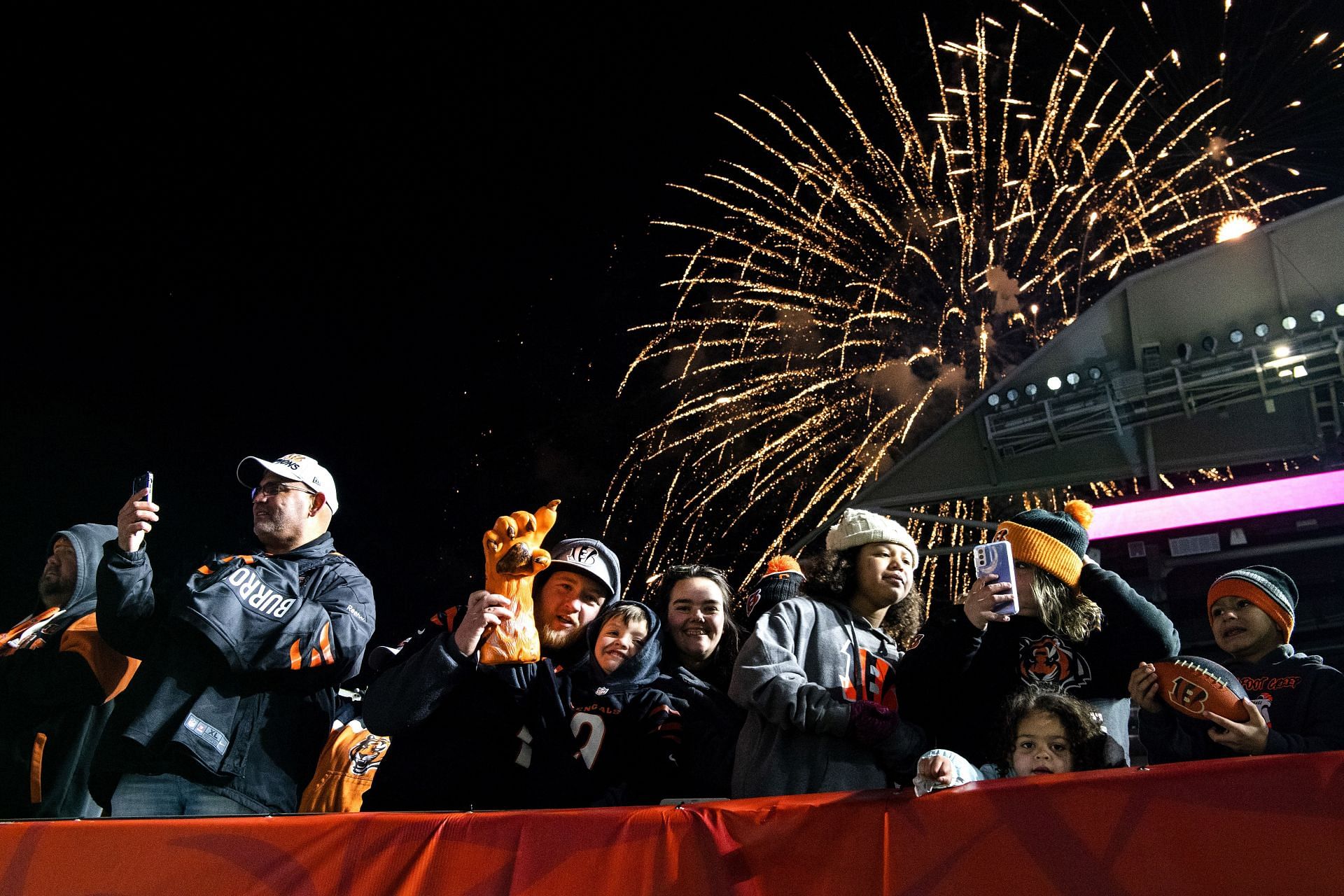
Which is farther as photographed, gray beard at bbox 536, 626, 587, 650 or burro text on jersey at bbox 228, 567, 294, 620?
gray beard at bbox 536, 626, 587, 650

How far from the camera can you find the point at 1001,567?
303 centimetres

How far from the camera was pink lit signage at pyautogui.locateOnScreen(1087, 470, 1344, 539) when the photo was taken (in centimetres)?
902

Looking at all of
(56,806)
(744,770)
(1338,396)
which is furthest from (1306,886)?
(1338,396)

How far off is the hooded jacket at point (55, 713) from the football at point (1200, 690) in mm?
3949

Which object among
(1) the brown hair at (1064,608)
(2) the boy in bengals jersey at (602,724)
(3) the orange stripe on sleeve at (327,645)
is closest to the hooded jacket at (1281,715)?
(1) the brown hair at (1064,608)

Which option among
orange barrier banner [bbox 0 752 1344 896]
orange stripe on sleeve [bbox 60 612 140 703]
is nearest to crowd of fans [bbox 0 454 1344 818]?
orange stripe on sleeve [bbox 60 612 140 703]

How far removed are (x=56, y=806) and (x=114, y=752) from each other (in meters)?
0.99

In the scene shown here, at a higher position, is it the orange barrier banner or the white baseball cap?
the white baseball cap

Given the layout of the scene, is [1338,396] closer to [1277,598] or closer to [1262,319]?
[1262,319]

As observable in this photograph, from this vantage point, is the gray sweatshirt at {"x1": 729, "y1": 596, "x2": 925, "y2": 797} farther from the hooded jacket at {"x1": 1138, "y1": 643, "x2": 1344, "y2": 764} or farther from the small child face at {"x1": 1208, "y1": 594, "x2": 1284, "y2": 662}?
the small child face at {"x1": 1208, "y1": 594, "x2": 1284, "y2": 662}

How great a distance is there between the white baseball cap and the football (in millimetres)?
3144

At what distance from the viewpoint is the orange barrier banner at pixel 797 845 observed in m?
2.05

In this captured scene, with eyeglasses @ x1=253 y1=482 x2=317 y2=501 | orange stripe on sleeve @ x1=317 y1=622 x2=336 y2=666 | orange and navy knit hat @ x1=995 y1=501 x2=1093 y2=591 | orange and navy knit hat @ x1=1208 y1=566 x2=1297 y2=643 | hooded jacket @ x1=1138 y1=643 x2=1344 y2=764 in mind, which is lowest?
hooded jacket @ x1=1138 y1=643 x2=1344 y2=764

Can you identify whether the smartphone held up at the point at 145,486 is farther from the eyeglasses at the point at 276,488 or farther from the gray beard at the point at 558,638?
the gray beard at the point at 558,638
